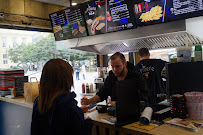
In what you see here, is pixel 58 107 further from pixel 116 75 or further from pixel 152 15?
pixel 152 15

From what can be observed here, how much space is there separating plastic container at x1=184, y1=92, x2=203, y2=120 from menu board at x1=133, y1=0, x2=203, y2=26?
123 centimetres

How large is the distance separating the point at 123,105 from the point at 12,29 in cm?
346

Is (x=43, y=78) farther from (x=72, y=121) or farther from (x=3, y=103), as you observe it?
(x=3, y=103)

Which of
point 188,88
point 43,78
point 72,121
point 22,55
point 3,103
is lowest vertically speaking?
point 3,103

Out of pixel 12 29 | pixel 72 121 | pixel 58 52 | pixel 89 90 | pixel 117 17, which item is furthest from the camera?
pixel 58 52

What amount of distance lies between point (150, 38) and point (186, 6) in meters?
0.72

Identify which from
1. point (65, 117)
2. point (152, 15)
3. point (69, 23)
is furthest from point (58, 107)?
point (69, 23)

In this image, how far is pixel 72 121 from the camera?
4.27 ft

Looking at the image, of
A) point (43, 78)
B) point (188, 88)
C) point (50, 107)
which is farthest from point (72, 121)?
point (188, 88)

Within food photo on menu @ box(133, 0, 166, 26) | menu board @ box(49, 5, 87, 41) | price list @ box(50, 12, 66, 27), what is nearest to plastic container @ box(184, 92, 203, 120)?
food photo on menu @ box(133, 0, 166, 26)

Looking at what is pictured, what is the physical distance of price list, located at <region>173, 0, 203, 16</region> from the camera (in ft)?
7.63

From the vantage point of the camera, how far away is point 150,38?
2.97 metres

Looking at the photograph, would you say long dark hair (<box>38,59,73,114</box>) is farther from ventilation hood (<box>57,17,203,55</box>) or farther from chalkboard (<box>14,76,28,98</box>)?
chalkboard (<box>14,76,28,98</box>)

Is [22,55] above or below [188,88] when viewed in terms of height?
above
